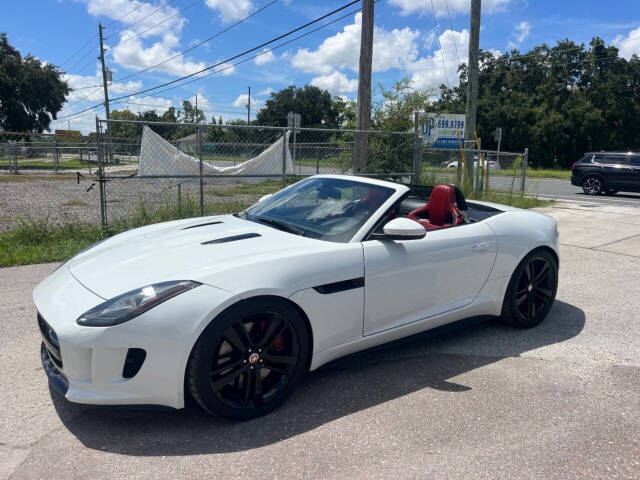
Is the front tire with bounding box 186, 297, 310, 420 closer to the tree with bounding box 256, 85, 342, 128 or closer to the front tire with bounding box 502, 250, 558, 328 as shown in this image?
the front tire with bounding box 502, 250, 558, 328

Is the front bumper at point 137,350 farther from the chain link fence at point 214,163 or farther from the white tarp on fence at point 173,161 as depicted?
the white tarp on fence at point 173,161

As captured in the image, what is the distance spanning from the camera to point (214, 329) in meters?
2.65

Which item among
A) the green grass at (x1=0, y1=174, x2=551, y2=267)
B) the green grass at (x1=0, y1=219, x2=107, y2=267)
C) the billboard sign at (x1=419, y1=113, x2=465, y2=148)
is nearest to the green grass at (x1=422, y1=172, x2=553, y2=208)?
the billboard sign at (x1=419, y1=113, x2=465, y2=148)

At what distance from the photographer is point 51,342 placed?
2.75 metres

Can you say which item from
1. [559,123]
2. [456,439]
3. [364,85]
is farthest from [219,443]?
[559,123]

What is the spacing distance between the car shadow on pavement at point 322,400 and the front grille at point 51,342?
0.34 metres

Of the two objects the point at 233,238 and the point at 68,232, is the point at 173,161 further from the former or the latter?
the point at 233,238

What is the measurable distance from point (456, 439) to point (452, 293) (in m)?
1.26

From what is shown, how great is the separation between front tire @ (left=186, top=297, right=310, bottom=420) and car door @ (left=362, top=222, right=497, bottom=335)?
22.9 inches

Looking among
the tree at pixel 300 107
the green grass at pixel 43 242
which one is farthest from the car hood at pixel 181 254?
the tree at pixel 300 107

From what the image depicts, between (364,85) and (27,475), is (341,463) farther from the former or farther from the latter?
(364,85)

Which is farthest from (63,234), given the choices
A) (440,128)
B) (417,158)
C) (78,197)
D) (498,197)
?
(440,128)

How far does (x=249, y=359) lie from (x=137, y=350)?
0.60 metres

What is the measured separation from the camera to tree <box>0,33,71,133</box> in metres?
45.0
